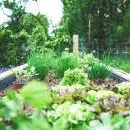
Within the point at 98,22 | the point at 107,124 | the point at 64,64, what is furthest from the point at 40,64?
the point at 98,22

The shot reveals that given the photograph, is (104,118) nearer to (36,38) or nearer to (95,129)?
(95,129)

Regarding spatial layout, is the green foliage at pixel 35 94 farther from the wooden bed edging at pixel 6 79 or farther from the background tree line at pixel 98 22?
the background tree line at pixel 98 22

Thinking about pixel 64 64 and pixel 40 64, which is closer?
pixel 64 64

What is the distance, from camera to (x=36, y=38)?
23.2 meters

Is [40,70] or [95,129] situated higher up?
[95,129]

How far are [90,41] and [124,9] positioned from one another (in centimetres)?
355

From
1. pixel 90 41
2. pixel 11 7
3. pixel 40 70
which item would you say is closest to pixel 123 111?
pixel 40 70

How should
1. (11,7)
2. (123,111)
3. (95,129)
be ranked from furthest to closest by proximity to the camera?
(11,7)
(123,111)
(95,129)

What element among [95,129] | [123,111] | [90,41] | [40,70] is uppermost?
[95,129]

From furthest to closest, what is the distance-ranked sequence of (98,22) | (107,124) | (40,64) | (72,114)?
1. (98,22)
2. (40,64)
3. (72,114)
4. (107,124)

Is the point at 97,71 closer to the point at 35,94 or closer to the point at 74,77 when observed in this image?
the point at 74,77

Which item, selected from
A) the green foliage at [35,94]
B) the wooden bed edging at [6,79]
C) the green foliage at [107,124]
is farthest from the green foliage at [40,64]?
the green foliage at [35,94]

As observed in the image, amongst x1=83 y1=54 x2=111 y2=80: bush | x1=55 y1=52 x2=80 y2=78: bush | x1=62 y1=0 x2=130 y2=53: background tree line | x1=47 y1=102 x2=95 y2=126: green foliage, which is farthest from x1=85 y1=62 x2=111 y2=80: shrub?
x1=62 y1=0 x2=130 y2=53: background tree line

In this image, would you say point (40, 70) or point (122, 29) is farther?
point (122, 29)
